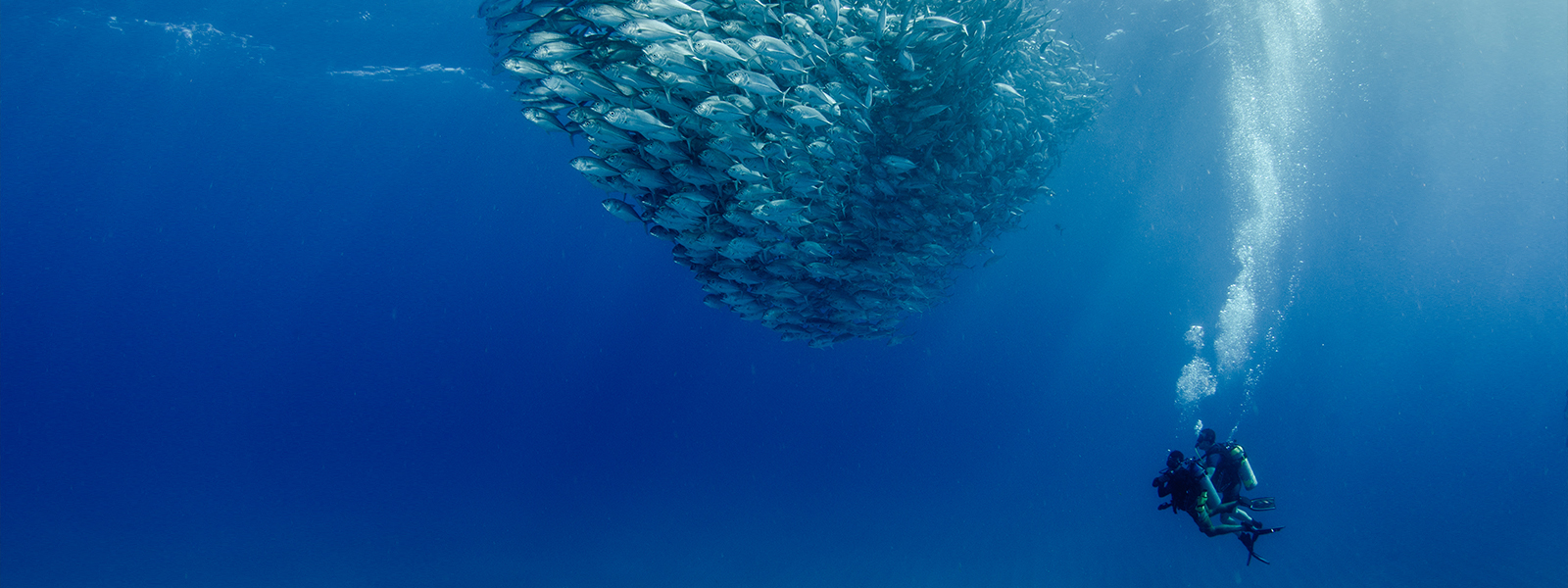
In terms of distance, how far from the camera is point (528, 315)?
37.2 m

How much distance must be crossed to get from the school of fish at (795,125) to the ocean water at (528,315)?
5121mm

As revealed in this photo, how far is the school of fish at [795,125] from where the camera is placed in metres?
4.28

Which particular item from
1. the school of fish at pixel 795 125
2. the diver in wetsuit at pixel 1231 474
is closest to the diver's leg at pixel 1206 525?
the diver in wetsuit at pixel 1231 474

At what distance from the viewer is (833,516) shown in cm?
2533

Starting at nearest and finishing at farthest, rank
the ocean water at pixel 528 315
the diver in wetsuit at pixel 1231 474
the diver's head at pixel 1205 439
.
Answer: the diver in wetsuit at pixel 1231 474
the diver's head at pixel 1205 439
the ocean water at pixel 528 315

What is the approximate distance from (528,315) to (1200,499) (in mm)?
36527

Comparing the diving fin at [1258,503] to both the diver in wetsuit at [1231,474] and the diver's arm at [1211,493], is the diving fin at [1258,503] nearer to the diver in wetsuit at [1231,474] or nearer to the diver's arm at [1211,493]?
the diver in wetsuit at [1231,474]

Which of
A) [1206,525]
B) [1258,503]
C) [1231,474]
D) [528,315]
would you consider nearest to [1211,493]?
[1206,525]

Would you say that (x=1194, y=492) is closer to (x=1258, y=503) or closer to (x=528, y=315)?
(x=1258, y=503)

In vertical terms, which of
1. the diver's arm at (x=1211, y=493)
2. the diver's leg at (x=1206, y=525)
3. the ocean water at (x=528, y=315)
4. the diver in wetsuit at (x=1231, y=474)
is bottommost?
the diver's leg at (x=1206, y=525)

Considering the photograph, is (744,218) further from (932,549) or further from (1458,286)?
(1458,286)

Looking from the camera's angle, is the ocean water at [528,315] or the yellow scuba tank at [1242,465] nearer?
the yellow scuba tank at [1242,465]

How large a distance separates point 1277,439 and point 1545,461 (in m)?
18.2

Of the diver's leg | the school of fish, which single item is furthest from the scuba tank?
the school of fish
